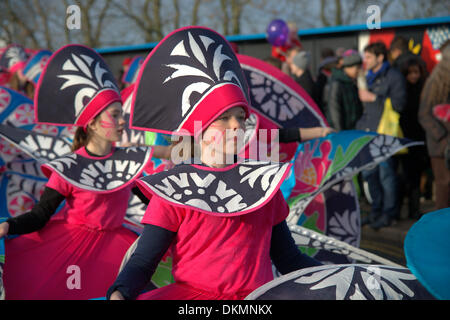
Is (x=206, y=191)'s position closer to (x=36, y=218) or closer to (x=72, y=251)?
(x=36, y=218)

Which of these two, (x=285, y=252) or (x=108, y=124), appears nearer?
(x=285, y=252)

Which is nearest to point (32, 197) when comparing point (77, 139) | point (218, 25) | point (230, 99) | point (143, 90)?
point (77, 139)

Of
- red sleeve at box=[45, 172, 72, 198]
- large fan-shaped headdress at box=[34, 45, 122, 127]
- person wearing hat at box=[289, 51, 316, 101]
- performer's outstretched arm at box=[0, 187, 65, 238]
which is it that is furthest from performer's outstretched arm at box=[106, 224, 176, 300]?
person wearing hat at box=[289, 51, 316, 101]

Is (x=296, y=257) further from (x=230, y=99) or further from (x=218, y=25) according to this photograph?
(x=218, y=25)

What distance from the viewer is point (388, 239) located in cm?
530

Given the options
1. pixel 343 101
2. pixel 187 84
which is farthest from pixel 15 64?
pixel 187 84

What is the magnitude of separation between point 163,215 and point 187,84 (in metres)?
0.42

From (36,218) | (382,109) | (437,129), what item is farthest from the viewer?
(382,109)

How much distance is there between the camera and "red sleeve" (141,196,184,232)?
166cm

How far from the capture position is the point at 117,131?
121 inches

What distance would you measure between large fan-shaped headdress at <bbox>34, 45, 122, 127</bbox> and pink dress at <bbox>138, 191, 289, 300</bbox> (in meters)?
1.58

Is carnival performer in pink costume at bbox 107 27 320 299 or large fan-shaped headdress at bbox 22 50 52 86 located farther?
large fan-shaped headdress at bbox 22 50 52 86

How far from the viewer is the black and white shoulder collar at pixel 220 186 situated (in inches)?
65.6

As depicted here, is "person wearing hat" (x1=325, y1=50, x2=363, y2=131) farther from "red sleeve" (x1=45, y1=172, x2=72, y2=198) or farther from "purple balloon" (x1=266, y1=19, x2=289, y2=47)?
"red sleeve" (x1=45, y1=172, x2=72, y2=198)
